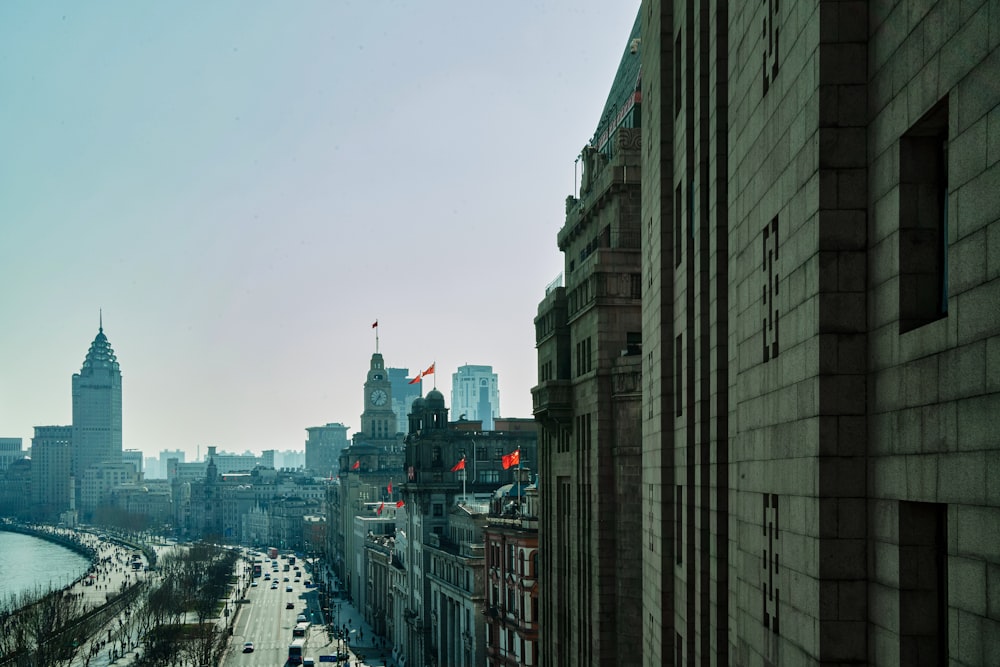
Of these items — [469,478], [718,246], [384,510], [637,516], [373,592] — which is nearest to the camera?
[718,246]

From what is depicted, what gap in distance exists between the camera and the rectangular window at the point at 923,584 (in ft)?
49.8

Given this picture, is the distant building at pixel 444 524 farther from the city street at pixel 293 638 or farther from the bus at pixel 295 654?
the bus at pixel 295 654

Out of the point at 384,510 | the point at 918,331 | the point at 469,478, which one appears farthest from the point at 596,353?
the point at 384,510

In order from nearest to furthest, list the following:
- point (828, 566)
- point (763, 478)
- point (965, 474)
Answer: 1. point (965, 474)
2. point (828, 566)
3. point (763, 478)

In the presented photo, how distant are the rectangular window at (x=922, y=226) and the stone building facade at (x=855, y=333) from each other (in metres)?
0.03

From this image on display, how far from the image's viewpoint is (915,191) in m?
15.7

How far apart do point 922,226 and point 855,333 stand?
2.15 m

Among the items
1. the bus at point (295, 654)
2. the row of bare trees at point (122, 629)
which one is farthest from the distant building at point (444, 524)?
the row of bare trees at point (122, 629)

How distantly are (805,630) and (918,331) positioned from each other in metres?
6.02

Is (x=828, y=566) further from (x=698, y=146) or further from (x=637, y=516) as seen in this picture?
(x=637, y=516)

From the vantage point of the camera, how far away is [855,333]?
17.1m

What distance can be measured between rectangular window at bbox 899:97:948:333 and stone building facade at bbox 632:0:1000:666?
3cm

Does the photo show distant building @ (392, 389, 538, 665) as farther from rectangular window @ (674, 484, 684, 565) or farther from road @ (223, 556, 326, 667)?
rectangular window @ (674, 484, 684, 565)

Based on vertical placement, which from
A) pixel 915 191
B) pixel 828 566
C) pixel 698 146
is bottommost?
pixel 828 566
